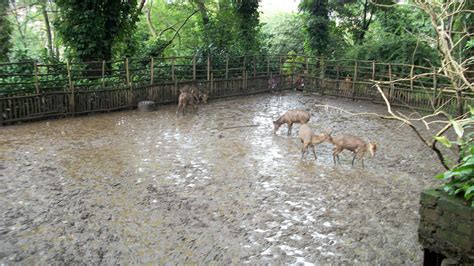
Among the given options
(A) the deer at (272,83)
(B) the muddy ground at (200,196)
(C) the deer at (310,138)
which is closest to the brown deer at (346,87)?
(A) the deer at (272,83)

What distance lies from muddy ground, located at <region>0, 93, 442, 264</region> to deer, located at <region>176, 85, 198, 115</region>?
1550 millimetres

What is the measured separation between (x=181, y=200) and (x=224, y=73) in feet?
33.8

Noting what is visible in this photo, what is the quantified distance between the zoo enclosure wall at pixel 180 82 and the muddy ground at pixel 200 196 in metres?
0.83

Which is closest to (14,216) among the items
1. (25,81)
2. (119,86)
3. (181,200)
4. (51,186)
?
(51,186)

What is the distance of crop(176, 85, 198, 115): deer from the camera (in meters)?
13.1

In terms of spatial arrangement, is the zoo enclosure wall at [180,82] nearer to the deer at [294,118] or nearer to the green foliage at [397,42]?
the green foliage at [397,42]

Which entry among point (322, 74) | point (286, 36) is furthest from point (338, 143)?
point (286, 36)

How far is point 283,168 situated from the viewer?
8.54 m

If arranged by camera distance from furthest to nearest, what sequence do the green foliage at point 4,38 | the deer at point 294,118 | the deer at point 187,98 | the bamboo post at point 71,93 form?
1. the green foliage at point 4,38
2. the deer at point 187,98
3. the bamboo post at point 71,93
4. the deer at point 294,118

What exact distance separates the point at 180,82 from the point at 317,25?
735cm

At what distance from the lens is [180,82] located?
1508 cm

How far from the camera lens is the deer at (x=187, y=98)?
1314 cm

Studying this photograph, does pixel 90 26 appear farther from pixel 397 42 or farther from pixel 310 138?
pixel 397 42

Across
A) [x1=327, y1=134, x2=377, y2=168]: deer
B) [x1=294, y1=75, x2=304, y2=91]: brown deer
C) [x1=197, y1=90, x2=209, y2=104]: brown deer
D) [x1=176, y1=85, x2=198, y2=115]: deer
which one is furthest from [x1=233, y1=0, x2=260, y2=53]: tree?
[x1=327, y1=134, x2=377, y2=168]: deer
